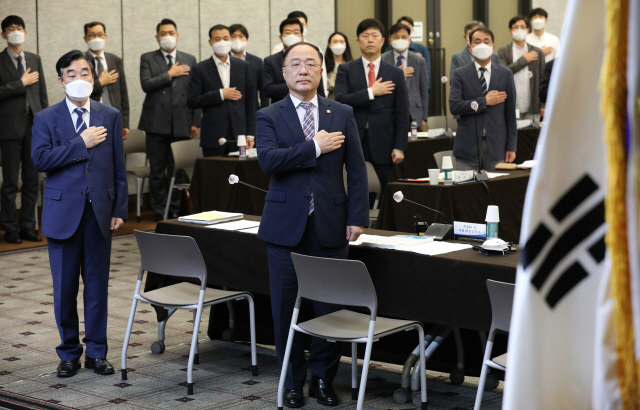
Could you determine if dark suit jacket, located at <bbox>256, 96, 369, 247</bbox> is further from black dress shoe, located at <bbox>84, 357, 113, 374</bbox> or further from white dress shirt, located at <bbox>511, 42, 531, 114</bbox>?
Answer: white dress shirt, located at <bbox>511, 42, 531, 114</bbox>

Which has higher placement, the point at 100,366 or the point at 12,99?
the point at 12,99

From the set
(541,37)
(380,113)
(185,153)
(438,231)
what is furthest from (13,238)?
(541,37)

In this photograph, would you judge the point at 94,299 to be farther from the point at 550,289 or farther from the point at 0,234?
the point at 0,234

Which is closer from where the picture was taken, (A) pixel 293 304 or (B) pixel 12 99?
(A) pixel 293 304

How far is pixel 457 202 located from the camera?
17.8 ft

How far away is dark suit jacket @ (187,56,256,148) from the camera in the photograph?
7762 millimetres

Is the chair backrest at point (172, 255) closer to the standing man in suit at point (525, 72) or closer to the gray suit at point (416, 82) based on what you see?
the gray suit at point (416, 82)

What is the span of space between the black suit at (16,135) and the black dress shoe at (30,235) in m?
0.04

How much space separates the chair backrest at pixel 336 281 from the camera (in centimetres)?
324

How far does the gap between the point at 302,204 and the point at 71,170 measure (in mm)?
1246

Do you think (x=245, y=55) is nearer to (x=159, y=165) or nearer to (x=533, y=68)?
(x=159, y=165)

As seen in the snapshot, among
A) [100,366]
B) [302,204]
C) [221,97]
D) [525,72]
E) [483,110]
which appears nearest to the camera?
[302,204]

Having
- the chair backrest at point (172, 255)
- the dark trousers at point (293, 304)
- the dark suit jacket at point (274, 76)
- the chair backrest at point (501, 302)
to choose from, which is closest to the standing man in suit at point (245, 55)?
the dark suit jacket at point (274, 76)

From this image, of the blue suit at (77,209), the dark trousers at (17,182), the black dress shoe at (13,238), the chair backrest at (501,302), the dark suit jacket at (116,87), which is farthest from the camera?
the dark suit jacket at (116,87)
